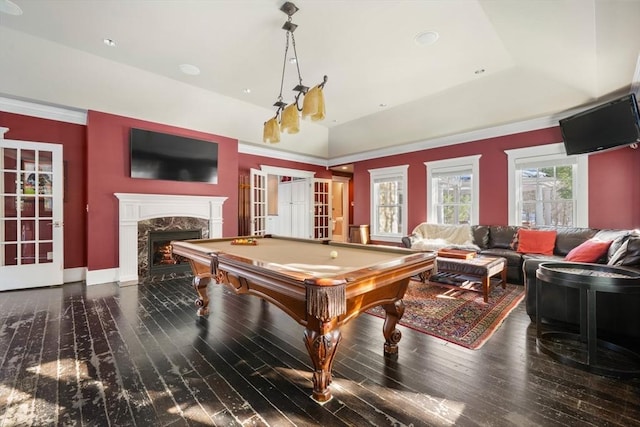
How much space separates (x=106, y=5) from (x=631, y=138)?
599cm

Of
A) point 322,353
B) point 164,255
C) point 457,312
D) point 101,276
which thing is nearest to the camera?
point 322,353

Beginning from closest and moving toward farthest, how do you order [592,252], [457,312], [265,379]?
[265,379] < [457,312] < [592,252]

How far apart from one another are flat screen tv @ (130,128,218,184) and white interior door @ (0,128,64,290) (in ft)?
3.41

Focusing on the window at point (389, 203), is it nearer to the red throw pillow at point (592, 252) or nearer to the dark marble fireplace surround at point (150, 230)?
the red throw pillow at point (592, 252)

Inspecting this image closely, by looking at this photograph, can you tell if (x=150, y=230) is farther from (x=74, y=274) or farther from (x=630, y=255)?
(x=630, y=255)

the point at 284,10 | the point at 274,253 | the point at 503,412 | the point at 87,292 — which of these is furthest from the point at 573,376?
the point at 87,292

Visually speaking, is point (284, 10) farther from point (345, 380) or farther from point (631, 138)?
point (631, 138)

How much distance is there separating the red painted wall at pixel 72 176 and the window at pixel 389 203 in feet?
19.3

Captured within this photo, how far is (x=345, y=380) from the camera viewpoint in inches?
75.3

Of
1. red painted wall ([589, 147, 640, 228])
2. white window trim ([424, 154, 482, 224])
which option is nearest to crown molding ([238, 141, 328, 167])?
white window trim ([424, 154, 482, 224])

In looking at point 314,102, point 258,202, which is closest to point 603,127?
point 314,102

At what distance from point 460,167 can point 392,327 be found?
14.9ft

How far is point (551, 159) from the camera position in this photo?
4.71 m

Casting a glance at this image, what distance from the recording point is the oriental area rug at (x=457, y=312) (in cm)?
263
